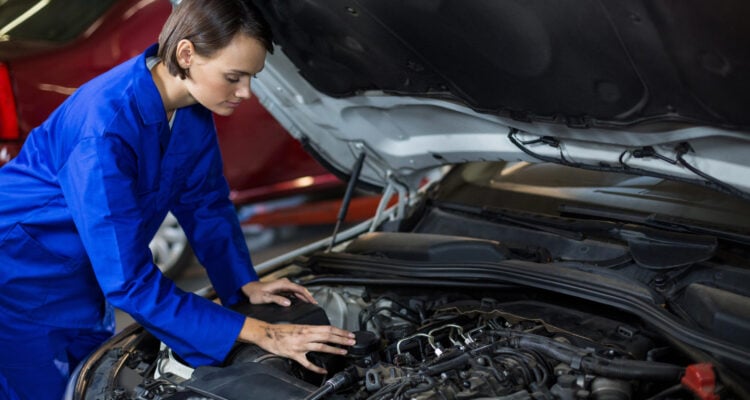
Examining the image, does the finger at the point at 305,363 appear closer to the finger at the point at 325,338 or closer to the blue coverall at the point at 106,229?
the finger at the point at 325,338

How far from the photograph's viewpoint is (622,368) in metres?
1.39

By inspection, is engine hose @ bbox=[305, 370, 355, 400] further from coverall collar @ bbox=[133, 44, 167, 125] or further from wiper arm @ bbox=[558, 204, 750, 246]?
wiper arm @ bbox=[558, 204, 750, 246]

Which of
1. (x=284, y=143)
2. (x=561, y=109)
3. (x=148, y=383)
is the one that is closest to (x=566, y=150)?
(x=561, y=109)

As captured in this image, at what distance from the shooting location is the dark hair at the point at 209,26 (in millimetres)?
1585

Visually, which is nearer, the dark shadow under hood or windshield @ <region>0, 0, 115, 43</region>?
the dark shadow under hood

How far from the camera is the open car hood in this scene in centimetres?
134

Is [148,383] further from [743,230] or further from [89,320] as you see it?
[743,230]

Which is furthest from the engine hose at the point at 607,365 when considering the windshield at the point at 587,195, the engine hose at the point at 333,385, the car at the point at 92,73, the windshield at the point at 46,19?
the windshield at the point at 46,19

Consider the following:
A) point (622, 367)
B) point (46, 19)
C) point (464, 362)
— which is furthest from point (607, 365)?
point (46, 19)

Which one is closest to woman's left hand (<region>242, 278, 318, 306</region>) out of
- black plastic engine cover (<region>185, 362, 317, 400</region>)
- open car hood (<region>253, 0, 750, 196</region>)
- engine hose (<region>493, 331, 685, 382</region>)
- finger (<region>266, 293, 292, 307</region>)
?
finger (<region>266, 293, 292, 307</region>)

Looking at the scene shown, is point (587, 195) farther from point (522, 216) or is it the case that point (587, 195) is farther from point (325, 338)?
point (325, 338)

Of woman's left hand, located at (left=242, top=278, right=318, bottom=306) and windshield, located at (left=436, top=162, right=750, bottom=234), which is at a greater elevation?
windshield, located at (left=436, top=162, right=750, bottom=234)

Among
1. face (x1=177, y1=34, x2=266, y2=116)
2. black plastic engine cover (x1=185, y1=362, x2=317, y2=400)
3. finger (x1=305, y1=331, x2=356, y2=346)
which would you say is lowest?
black plastic engine cover (x1=185, y1=362, x2=317, y2=400)

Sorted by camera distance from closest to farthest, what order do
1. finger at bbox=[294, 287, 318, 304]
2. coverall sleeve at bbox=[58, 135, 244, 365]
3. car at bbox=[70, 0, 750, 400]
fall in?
car at bbox=[70, 0, 750, 400], coverall sleeve at bbox=[58, 135, 244, 365], finger at bbox=[294, 287, 318, 304]
